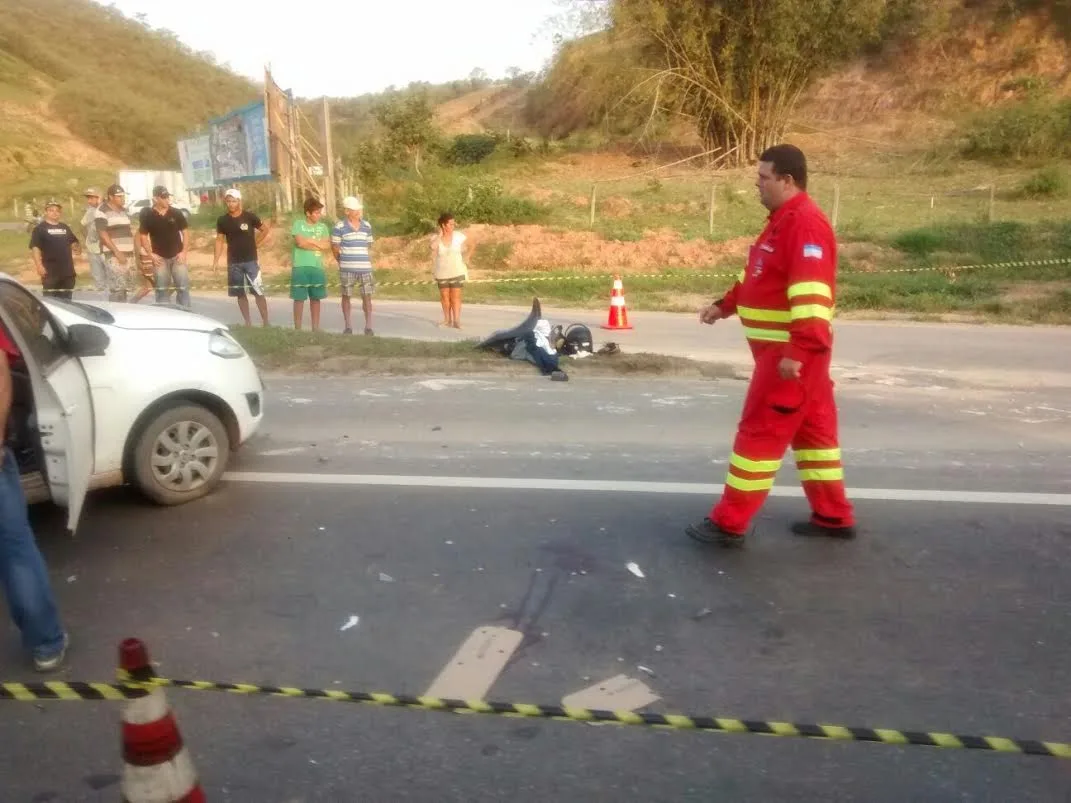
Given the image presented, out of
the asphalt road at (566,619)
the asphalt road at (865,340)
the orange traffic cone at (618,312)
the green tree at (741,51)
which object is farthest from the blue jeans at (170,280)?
the green tree at (741,51)

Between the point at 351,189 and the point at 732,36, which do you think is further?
the point at 732,36

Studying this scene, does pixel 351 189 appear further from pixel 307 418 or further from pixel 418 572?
pixel 418 572

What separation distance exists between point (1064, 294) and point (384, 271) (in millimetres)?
11306

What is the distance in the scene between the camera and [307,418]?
760cm

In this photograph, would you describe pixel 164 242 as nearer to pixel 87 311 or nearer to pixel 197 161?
pixel 87 311

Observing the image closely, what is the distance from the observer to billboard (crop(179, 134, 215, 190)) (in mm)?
29422

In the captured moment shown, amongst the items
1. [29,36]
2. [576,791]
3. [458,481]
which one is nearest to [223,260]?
[458,481]

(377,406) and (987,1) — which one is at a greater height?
(987,1)

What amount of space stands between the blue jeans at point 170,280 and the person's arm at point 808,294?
352 inches

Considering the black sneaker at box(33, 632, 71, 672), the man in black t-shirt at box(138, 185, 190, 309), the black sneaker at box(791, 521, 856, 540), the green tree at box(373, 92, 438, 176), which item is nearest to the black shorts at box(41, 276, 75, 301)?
the man in black t-shirt at box(138, 185, 190, 309)

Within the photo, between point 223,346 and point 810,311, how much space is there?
321cm

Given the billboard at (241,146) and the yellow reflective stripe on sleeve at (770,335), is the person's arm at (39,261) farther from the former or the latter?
the billboard at (241,146)

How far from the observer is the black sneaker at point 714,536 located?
15.8 ft

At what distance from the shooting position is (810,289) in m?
4.32
